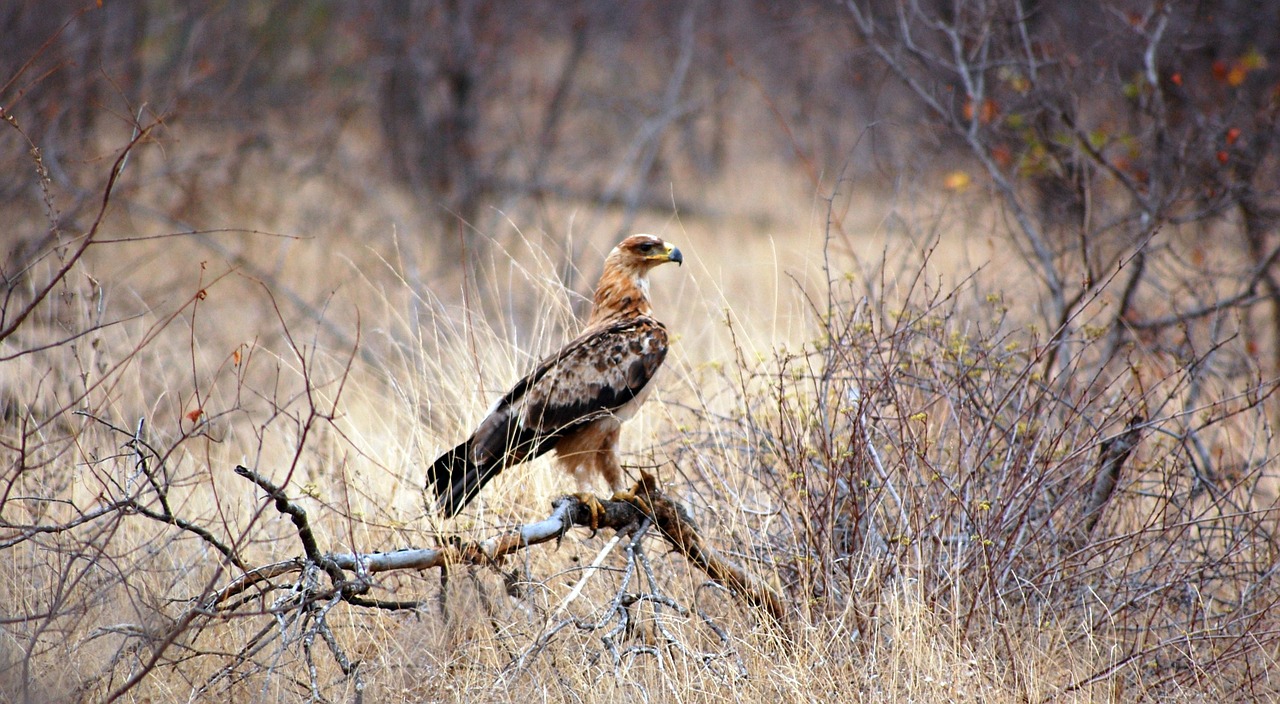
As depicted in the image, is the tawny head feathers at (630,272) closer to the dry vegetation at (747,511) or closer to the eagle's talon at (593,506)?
the dry vegetation at (747,511)

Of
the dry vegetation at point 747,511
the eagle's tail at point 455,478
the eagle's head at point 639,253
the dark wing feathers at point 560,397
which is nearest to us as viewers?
the dry vegetation at point 747,511

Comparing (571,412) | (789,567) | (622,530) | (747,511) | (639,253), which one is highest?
(639,253)

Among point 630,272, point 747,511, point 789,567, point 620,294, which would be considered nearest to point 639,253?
point 630,272

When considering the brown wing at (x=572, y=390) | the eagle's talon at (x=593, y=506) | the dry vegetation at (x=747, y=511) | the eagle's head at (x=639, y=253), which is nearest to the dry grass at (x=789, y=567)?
the dry vegetation at (x=747, y=511)

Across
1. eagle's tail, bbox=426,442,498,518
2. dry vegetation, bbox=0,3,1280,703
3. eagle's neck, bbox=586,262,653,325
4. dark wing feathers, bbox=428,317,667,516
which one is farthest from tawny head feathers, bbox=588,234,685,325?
eagle's tail, bbox=426,442,498,518

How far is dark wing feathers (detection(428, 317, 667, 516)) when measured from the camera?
419 cm

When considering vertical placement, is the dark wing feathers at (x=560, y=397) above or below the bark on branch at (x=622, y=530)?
above

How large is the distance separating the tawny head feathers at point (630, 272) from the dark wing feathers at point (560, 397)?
28 centimetres

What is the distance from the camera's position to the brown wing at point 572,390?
4.31 meters

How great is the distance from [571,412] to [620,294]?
71cm

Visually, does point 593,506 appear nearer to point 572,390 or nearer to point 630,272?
point 572,390

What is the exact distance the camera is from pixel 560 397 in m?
4.43

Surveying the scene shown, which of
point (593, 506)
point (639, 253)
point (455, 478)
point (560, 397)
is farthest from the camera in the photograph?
point (639, 253)

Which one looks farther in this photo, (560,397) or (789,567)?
(560,397)
